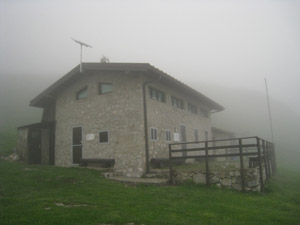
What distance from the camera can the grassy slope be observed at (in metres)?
5.56

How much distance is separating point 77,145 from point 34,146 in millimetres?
4014

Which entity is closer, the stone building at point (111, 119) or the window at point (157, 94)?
the stone building at point (111, 119)

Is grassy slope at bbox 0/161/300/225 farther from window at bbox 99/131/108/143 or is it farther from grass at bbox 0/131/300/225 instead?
window at bbox 99/131/108/143

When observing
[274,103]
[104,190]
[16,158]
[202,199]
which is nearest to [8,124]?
[16,158]

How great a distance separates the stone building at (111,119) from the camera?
1253cm

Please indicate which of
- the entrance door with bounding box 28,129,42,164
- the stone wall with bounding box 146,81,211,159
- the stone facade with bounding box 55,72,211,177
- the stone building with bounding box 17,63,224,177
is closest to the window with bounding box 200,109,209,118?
the stone wall with bounding box 146,81,211,159

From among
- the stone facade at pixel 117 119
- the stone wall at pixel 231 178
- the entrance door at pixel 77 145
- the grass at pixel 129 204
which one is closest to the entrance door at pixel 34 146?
the stone facade at pixel 117 119

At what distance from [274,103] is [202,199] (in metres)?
79.8

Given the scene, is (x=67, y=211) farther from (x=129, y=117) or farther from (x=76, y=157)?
(x=76, y=157)

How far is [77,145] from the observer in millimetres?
14625

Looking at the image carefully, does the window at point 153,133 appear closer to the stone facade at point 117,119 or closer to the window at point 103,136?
the stone facade at point 117,119

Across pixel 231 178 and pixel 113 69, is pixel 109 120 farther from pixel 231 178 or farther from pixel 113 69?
pixel 231 178

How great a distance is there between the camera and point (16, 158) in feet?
56.4

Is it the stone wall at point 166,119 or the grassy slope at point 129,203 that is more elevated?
the stone wall at point 166,119
